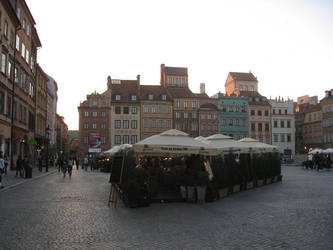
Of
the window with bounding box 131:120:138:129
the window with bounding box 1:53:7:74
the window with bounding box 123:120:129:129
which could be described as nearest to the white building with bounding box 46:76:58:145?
the window with bounding box 123:120:129:129

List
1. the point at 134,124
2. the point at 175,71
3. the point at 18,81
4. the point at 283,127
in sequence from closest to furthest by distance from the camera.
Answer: the point at 18,81
the point at 134,124
the point at 175,71
the point at 283,127

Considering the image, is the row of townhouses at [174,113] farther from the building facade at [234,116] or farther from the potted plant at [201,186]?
the potted plant at [201,186]

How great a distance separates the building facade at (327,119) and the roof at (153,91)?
32.4m

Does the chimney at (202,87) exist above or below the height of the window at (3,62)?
above

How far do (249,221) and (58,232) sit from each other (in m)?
4.72

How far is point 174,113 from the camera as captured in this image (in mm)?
72062

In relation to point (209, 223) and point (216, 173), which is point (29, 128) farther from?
point (209, 223)

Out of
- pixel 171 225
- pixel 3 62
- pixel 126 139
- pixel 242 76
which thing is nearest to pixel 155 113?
pixel 126 139

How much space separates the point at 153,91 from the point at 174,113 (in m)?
6.20

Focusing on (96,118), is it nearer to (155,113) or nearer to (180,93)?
(155,113)

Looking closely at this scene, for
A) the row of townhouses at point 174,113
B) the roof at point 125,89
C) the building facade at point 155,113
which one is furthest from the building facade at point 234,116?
the roof at point 125,89

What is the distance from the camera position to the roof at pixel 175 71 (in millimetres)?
76750

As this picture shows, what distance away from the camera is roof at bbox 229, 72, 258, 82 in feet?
278

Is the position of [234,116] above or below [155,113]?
below
